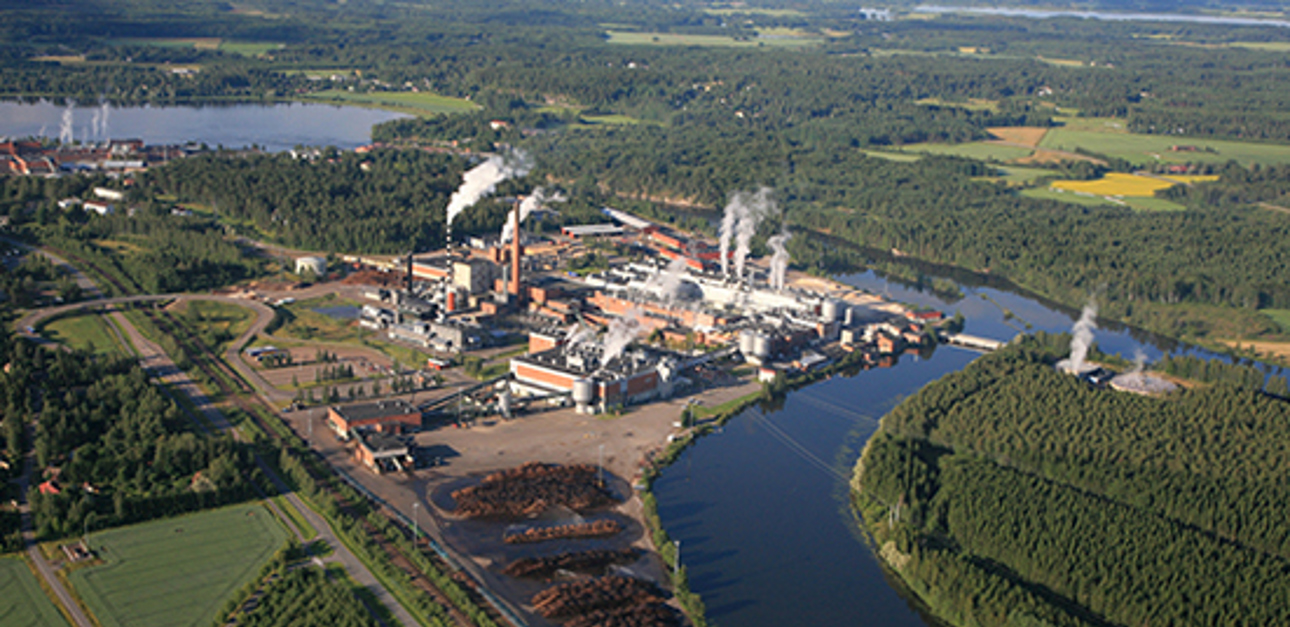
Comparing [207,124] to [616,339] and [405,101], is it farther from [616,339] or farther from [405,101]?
[616,339]

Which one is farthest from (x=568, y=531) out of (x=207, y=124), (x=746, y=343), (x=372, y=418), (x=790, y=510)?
(x=207, y=124)

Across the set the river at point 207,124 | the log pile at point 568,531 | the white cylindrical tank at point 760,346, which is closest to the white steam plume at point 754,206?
the white cylindrical tank at point 760,346

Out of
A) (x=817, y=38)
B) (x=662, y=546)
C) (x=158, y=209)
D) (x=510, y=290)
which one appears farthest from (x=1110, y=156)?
(x=817, y=38)

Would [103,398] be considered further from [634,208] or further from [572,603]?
[634,208]

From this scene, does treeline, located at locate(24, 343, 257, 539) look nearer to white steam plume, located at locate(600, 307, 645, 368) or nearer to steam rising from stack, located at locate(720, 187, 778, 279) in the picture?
white steam plume, located at locate(600, 307, 645, 368)

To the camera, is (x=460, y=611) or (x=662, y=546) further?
(x=662, y=546)

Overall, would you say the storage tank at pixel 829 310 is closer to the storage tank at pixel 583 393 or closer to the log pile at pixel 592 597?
the storage tank at pixel 583 393
